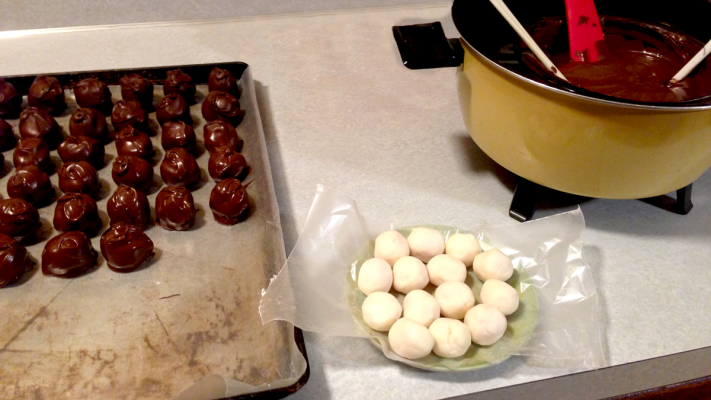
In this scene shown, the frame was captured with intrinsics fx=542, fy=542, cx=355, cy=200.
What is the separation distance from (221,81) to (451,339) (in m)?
0.87

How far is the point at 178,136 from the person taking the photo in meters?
1.21

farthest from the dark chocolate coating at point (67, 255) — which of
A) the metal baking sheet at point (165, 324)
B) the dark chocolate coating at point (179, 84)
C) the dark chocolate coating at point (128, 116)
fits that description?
the dark chocolate coating at point (179, 84)

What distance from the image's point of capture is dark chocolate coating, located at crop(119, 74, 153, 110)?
1293 millimetres

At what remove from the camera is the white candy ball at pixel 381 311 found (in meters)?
0.80

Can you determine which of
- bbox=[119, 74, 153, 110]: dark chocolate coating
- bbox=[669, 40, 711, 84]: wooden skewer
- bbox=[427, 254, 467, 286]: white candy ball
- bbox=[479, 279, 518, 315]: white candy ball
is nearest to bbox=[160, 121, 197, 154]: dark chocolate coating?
bbox=[119, 74, 153, 110]: dark chocolate coating

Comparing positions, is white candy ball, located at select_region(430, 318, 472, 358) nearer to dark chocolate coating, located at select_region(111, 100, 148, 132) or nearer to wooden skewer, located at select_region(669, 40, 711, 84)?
wooden skewer, located at select_region(669, 40, 711, 84)

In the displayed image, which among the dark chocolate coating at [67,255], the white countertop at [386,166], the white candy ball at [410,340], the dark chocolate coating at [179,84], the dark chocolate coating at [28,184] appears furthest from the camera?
the dark chocolate coating at [179,84]

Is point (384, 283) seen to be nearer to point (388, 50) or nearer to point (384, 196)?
point (384, 196)

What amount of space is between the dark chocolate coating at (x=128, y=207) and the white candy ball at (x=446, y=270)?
58cm

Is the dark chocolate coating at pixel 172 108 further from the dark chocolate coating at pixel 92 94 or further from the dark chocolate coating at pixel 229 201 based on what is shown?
the dark chocolate coating at pixel 229 201

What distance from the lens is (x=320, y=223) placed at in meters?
0.95

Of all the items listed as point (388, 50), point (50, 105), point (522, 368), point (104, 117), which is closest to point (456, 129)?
point (388, 50)

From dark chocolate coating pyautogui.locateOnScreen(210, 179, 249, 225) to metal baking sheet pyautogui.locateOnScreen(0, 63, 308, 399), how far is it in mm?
27

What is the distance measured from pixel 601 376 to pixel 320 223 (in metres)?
0.51
